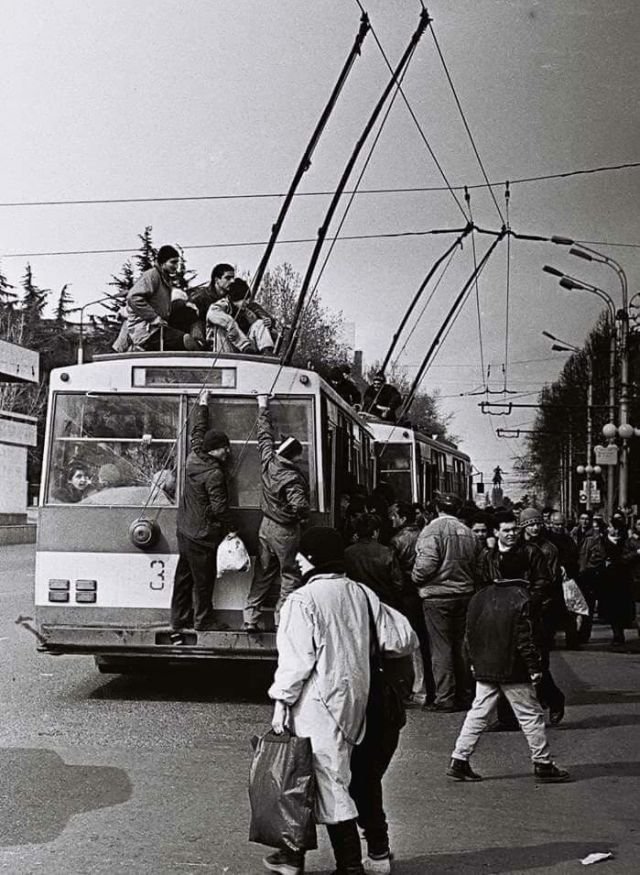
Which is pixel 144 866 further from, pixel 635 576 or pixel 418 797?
pixel 635 576

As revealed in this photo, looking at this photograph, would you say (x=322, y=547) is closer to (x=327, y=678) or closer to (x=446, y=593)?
(x=327, y=678)

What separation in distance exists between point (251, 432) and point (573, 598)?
581cm

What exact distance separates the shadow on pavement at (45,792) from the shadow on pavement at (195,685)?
123 inches

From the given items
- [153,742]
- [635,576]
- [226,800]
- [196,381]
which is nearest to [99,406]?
[196,381]

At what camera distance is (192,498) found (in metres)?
11.3

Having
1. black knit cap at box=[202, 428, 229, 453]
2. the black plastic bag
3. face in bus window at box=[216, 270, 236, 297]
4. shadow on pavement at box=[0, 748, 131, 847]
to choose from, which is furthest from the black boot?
face in bus window at box=[216, 270, 236, 297]

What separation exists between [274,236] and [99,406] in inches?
109

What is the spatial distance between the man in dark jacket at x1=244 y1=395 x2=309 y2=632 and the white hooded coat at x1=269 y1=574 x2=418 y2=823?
5257 millimetres

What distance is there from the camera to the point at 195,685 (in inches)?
509

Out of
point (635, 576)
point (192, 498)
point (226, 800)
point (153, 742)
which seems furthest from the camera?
point (635, 576)

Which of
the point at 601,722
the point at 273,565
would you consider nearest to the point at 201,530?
the point at 273,565

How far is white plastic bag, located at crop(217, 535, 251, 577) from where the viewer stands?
36.8 feet

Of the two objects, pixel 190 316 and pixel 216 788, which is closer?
pixel 216 788

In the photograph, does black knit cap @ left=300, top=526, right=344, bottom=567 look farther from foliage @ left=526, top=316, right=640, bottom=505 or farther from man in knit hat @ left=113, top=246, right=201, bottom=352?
foliage @ left=526, top=316, right=640, bottom=505
